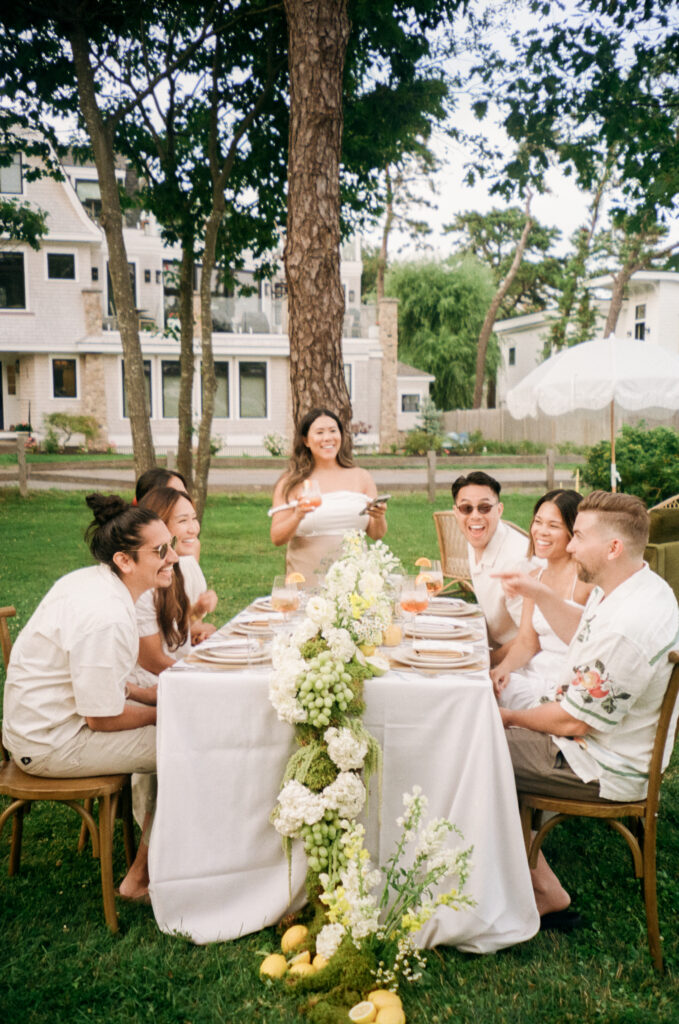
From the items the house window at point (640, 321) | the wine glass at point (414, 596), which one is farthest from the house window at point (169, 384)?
the wine glass at point (414, 596)

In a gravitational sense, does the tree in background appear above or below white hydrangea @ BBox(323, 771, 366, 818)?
above

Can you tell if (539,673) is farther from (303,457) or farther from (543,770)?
(303,457)

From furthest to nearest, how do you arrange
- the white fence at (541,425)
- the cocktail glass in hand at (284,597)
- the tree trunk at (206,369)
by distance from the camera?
the white fence at (541,425), the tree trunk at (206,369), the cocktail glass in hand at (284,597)

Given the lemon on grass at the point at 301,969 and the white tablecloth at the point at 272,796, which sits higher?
the white tablecloth at the point at 272,796

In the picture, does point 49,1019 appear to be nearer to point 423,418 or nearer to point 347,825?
point 347,825

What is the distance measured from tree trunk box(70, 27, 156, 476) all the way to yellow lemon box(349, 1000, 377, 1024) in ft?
19.9

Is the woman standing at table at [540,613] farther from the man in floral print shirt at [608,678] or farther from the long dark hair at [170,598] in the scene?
the long dark hair at [170,598]

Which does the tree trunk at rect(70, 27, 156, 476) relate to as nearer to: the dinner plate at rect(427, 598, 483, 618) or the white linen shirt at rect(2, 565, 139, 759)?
the dinner plate at rect(427, 598, 483, 618)

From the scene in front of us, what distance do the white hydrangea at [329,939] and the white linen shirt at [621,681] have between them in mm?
988

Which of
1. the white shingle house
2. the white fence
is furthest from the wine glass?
the white fence

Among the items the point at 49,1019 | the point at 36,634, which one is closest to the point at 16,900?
the point at 49,1019

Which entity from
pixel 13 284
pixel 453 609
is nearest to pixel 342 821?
pixel 453 609

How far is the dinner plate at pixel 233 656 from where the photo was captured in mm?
3188

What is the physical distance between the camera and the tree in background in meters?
38.2
